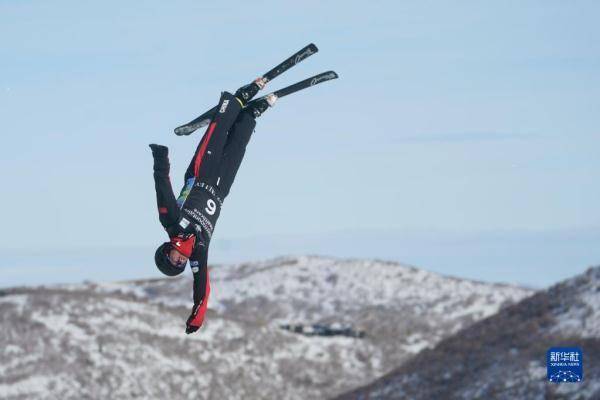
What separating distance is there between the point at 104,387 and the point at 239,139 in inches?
1171

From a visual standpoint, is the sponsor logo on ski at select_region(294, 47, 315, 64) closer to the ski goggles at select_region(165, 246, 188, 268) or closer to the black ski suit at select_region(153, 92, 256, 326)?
the black ski suit at select_region(153, 92, 256, 326)

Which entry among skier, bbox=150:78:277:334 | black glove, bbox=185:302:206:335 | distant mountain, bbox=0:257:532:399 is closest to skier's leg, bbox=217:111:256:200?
skier, bbox=150:78:277:334

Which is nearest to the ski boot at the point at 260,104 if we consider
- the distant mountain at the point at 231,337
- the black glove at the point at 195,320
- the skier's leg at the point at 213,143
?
the skier's leg at the point at 213,143

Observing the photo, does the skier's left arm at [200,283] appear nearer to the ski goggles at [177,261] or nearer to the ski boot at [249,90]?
the ski goggles at [177,261]

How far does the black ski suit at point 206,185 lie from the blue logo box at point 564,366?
1847 centimetres

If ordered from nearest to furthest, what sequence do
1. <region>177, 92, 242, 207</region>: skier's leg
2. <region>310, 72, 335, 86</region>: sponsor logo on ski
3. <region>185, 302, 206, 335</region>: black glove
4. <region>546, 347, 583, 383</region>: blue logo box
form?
<region>185, 302, 206, 335</region>: black glove
<region>177, 92, 242, 207</region>: skier's leg
<region>310, 72, 335, 86</region>: sponsor logo on ski
<region>546, 347, 583, 383</region>: blue logo box

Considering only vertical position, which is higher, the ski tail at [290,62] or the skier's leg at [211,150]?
the ski tail at [290,62]

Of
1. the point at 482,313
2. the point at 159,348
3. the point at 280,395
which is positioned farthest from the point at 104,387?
the point at 482,313

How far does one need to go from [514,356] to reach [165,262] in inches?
940

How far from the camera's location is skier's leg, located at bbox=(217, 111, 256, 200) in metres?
16.2

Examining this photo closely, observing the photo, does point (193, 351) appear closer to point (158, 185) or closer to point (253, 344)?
point (253, 344)

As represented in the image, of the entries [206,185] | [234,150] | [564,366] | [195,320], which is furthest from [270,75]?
[564,366]

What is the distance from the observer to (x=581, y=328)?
122 feet

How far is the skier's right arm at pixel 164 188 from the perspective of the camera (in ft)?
47.2
